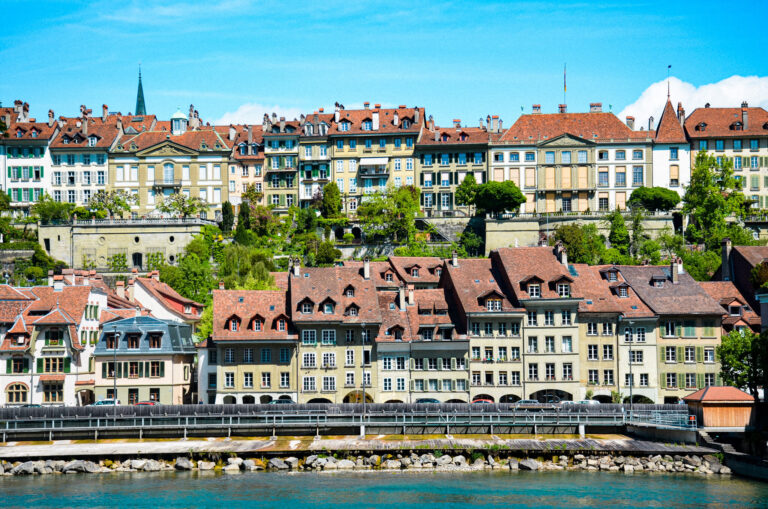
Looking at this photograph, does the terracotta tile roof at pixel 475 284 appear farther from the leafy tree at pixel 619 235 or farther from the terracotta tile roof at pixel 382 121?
the terracotta tile roof at pixel 382 121

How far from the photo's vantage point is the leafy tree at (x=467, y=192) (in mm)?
119275

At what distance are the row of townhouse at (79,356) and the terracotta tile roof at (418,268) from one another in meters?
20.8

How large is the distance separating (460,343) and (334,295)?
9.46 meters

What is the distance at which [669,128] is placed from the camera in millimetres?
123750

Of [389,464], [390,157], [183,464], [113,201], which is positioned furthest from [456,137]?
[183,464]

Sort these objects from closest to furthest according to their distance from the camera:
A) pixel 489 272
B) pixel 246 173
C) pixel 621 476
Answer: pixel 621 476
pixel 489 272
pixel 246 173

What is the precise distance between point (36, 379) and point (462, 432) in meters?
29.7

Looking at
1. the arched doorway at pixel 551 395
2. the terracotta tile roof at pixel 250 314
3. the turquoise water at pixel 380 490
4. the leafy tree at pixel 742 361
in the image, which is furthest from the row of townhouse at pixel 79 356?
the leafy tree at pixel 742 361

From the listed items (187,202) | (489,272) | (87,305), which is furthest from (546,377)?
(187,202)

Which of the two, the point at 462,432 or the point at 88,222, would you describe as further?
the point at 88,222

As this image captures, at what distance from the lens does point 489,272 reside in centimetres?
8238

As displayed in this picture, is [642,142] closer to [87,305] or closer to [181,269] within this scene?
[181,269]

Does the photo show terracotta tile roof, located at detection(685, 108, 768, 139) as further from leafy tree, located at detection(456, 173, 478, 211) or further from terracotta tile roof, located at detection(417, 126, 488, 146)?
leafy tree, located at detection(456, 173, 478, 211)

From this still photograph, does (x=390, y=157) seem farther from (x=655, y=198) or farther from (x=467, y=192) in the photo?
(x=655, y=198)
